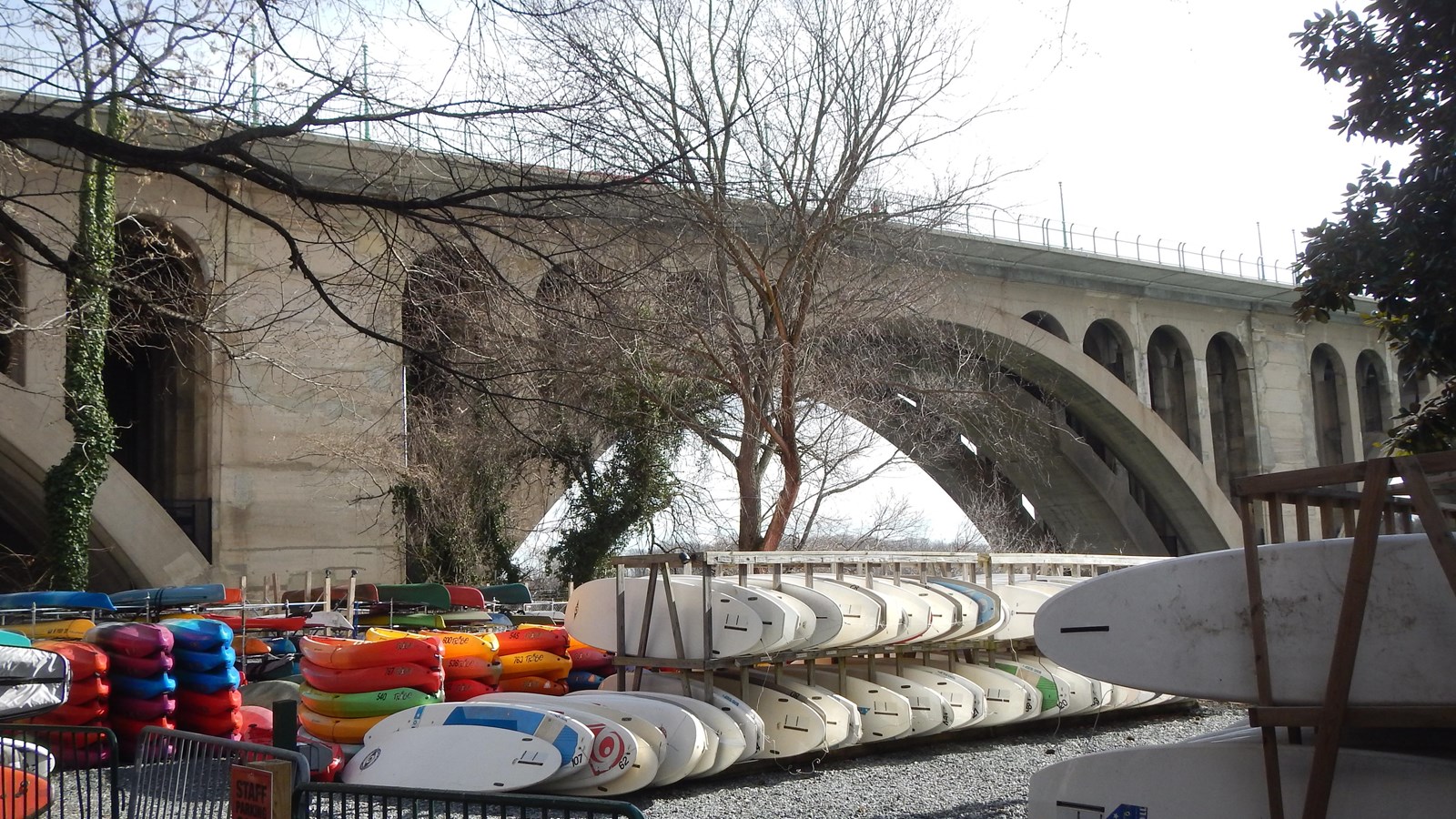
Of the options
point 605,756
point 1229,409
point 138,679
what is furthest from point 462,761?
point 1229,409

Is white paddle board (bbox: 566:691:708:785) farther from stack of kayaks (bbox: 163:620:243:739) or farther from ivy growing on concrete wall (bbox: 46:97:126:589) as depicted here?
ivy growing on concrete wall (bbox: 46:97:126:589)

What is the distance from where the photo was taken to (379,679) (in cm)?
1026

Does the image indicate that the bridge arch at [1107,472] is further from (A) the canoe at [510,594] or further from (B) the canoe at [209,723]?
(B) the canoe at [209,723]

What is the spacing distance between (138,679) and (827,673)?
19.1 ft

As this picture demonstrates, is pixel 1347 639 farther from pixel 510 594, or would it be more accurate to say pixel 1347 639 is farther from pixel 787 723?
pixel 510 594

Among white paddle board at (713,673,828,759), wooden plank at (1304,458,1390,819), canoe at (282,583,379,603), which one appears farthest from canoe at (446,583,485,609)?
wooden plank at (1304,458,1390,819)

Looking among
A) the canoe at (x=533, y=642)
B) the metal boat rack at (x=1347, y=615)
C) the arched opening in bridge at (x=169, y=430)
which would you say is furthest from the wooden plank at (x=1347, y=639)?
the arched opening in bridge at (x=169, y=430)

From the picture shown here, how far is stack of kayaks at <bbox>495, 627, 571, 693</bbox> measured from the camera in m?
12.0

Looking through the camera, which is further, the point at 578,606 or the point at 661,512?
the point at 661,512

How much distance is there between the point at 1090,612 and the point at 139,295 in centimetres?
534

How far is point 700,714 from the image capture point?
9.23 meters

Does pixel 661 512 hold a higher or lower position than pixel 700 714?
higher

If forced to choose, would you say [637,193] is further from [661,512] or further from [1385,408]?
[1385,408]

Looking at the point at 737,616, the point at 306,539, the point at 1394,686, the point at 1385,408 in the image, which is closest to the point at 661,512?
the point at 306,539
